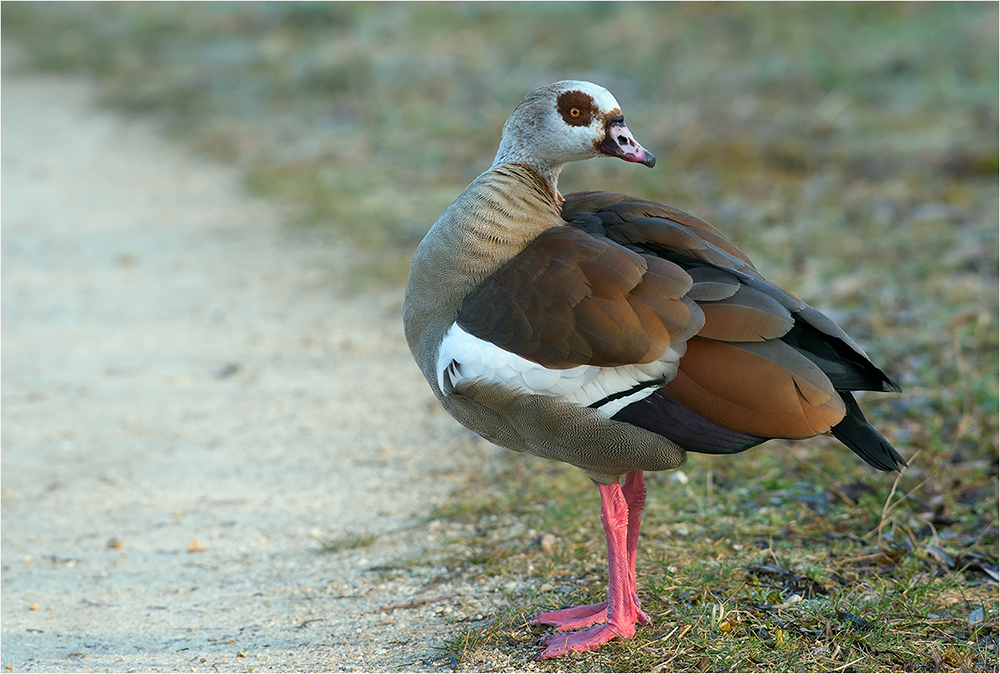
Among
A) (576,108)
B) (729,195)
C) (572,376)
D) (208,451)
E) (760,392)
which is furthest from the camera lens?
→ (729,195)

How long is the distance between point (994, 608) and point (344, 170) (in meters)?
5.89

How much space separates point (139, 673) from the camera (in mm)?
2879

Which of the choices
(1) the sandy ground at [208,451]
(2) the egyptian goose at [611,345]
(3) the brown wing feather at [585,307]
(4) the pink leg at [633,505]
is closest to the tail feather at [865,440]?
(2) the egyptian goose at [611,345]

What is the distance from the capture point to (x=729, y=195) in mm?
7016

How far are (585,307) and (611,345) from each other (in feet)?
0.42

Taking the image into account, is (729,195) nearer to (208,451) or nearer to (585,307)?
(208,451)

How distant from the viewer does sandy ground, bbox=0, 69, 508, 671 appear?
10.3 feet

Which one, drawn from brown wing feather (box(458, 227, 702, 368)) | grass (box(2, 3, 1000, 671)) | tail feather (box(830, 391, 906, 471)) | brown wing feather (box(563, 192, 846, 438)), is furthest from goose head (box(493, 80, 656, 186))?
grass (box(2, 3, 1000, 671))

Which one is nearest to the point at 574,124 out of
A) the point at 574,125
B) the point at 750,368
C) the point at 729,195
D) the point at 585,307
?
the point at 574,125

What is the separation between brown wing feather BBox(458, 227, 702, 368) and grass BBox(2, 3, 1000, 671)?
821 mm

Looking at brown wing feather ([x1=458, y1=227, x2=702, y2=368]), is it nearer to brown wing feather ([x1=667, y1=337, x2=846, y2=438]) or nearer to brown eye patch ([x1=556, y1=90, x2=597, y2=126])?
brown wing feather ([x1=667, y1=337, x2=846, y2=438])

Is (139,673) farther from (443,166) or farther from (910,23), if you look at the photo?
(910,23)

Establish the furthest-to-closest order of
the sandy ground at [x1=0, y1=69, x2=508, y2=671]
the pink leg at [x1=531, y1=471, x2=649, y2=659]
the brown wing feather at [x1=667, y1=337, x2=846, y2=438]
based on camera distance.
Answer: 1. the sandy ground at [x1=0, y1=69, x2=508, y2=671]
2. the pink leg at [x1=531, y1=471, x2=649, y2=659]
3. the brown wing feather at [x1=667, y1=337, x2=846, y2=438]

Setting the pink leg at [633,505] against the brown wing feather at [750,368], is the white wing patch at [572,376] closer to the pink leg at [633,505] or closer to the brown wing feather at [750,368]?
the brown wing feather at [750,368]
